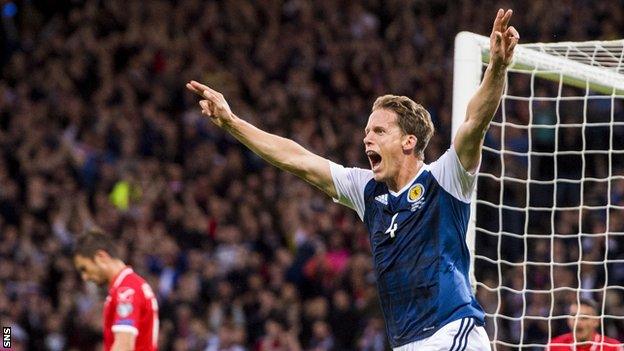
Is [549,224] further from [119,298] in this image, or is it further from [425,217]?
[425,217]

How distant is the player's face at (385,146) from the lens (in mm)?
4969

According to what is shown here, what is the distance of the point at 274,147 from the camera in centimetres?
537

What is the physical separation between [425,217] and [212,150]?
10.6m

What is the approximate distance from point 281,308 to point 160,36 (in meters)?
5.99

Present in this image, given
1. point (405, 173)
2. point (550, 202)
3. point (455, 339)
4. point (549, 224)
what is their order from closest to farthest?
1. point (455, 339)
2. point (405, 173)
3. point (549, 224)
4. point (550, 202)

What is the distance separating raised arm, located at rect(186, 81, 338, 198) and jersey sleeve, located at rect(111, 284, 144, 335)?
245 cm

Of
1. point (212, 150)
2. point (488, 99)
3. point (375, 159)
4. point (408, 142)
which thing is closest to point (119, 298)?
point (375, 159)

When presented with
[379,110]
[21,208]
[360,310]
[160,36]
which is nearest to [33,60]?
[160,36]

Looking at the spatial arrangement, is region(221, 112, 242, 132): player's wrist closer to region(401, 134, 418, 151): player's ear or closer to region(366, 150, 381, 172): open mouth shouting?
region(366, 150, 381, 172): open mouth shouting

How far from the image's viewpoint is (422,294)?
483cm

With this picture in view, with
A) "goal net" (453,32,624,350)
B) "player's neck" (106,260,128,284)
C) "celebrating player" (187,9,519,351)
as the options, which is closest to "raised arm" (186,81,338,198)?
"celebrating player" (187,9,519,351)

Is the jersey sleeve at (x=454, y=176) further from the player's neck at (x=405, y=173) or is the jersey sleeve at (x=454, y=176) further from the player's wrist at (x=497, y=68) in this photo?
the player's wrist at (x=497, y=68)

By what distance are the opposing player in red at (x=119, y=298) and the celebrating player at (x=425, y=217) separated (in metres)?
2.79

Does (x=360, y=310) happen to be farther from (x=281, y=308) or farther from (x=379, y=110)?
(x=379, y=110)
